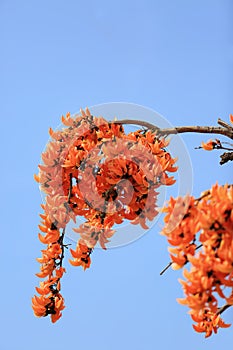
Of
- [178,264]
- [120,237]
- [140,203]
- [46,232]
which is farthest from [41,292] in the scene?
[178,264]

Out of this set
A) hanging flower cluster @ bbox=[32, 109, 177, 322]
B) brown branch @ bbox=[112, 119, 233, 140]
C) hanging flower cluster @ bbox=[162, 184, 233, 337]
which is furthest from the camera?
brown branch @ bbox=[112, 119, 233, 140]

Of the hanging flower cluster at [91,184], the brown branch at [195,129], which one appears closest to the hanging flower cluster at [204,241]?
the hanging flower cluster at [91,184]

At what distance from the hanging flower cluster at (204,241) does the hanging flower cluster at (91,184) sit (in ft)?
1.44

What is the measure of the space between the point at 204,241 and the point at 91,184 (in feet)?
2.12

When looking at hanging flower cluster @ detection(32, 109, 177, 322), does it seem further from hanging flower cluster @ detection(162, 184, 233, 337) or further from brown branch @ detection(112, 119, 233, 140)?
hanging flower cluster @ detection(162, 184, 233, 337)

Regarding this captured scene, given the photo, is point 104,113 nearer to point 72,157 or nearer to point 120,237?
point 72,157

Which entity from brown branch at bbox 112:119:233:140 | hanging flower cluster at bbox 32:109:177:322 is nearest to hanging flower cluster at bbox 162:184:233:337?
hanging flower cluster at bbox 32:109:177:322

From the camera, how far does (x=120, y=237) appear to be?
6.09 ft

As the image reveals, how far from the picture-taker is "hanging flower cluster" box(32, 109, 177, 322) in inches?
68.2

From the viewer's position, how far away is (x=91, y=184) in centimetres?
179

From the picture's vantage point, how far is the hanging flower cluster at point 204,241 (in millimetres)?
1178

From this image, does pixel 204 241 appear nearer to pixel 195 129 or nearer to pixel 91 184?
pixel 91 184

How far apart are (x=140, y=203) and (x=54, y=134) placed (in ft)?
1.36

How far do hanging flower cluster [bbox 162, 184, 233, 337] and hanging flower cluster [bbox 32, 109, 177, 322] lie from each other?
0.44 m
